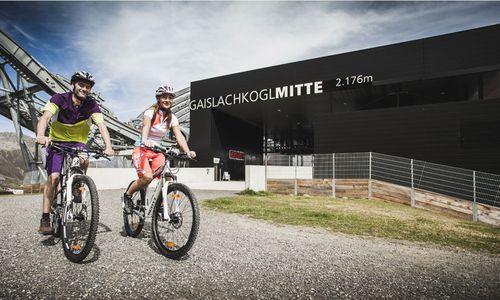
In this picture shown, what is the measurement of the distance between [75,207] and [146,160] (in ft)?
3.08

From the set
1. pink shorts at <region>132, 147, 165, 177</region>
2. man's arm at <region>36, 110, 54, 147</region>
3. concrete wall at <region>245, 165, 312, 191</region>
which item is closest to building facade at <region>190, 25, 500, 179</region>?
concrete wall at <region>245, 165, 312, 191</region>

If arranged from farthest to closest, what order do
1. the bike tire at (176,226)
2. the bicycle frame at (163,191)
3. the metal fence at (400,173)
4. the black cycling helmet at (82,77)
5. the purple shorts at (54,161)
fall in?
the metal fence at (400,173) < the black cycling helmet at (82,77) < the purple shorts at (54,161) < the bicycle frame at (163,191) < the bike tire at (176,226)

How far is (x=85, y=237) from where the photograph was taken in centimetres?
289

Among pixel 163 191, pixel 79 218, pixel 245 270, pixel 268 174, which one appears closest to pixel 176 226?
pixel 163 191

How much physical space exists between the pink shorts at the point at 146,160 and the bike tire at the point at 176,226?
447mm

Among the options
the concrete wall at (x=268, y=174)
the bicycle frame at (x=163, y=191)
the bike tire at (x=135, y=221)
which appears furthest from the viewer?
the concrete wall at (x=268, y=174)

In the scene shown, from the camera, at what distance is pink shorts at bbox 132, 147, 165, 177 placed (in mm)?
3477

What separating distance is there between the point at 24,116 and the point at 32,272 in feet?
90.2

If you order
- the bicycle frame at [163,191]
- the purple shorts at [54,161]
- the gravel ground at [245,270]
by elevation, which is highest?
the purple shorts at [54,161]

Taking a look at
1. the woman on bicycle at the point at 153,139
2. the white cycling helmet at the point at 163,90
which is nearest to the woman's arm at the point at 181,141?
the woman on bicycle at the point at 153,139

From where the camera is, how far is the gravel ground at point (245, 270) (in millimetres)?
2230

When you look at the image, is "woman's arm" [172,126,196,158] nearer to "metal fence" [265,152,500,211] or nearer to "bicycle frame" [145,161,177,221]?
"bicycle frame" [145,161,177,221]

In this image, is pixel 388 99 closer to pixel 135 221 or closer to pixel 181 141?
pixel 181 141

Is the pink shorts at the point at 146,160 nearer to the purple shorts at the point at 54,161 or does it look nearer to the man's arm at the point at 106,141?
the man's arm at the point at 106,141
